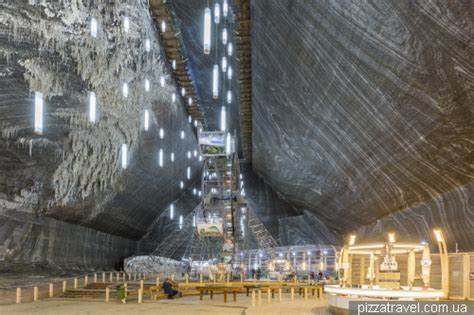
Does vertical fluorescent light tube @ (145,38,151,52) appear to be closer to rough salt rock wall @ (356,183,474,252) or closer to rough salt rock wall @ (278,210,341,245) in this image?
rough salt rock wall @ (356,183,474,252)

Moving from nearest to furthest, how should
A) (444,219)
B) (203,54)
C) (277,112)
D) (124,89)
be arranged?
(444,219) → (124,89) → (277,112) → (203,54)

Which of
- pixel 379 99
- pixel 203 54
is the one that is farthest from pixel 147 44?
pixel 379 99

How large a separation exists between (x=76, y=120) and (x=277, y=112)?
36.0 ft

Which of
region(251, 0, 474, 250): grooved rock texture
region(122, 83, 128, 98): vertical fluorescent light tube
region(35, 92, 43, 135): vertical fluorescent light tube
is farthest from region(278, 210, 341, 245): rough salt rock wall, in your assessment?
region(35, 92, 43, 135): vertical fluorescent light tube

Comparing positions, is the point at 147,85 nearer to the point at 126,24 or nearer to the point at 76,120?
the point at 126,24

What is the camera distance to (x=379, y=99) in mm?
16359

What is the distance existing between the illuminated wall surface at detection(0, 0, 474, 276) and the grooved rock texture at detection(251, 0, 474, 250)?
55mm

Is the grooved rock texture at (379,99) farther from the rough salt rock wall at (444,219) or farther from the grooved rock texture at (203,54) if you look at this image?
the grooved rock texture at (203,54)

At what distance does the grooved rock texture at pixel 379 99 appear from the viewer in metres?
12.3

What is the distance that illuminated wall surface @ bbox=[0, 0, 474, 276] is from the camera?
13750mm

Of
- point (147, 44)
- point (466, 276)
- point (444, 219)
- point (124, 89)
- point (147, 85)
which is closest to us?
point (466, 276)

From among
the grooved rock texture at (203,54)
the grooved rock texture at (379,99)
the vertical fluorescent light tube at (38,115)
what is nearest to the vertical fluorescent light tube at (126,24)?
the grooved rock texture at (203,54)

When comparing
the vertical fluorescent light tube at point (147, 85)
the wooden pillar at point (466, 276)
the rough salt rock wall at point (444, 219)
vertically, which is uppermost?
the vertical fluorescent light tube at point (147, 85)

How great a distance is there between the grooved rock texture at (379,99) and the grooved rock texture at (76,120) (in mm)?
5592
